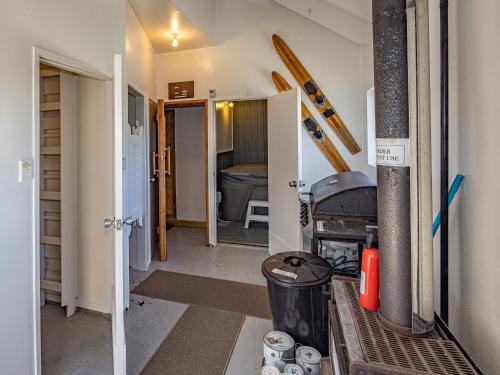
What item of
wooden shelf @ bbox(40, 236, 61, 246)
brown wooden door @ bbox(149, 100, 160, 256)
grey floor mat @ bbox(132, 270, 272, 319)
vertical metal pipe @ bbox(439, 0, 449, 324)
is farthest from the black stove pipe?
brown wooden door @ bbox(149, 100, 160, 256)

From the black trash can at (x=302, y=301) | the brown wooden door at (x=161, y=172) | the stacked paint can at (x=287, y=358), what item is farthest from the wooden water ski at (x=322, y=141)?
the stacked paint can at (x=287, y=358)

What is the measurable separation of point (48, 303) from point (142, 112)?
2081 mm

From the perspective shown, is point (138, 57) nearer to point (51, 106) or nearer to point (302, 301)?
point (51, 106)

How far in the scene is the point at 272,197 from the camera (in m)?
3.75

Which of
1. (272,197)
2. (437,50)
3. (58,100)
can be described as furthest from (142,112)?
(437,50)

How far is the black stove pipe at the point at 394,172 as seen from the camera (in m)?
0.91

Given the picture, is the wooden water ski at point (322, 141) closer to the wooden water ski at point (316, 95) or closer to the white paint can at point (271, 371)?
the wooden water ski at point (316, 95)

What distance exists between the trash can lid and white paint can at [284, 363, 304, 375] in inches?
15.8

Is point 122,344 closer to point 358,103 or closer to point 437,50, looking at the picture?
point 437,50

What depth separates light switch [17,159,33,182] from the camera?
1481 millimetres

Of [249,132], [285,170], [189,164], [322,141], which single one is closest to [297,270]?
[285,170]

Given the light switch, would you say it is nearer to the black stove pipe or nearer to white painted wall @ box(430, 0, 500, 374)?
the black stove pipe

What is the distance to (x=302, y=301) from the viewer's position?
171 centimetres

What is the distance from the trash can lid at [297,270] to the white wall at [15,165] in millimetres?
1329
